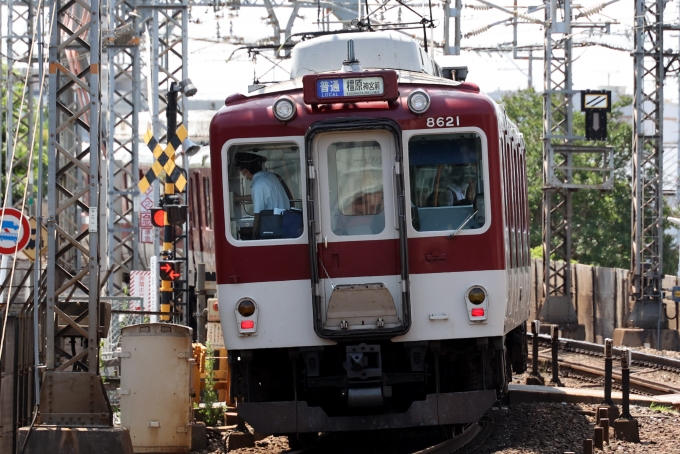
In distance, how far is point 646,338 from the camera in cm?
2412

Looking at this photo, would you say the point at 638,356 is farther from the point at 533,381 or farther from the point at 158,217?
the point at 158,217

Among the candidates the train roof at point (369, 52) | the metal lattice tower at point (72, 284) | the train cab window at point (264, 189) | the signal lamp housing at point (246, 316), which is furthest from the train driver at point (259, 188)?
the train roof at point (369, 52)

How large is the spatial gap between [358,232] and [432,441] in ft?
7.98

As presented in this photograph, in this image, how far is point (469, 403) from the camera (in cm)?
963

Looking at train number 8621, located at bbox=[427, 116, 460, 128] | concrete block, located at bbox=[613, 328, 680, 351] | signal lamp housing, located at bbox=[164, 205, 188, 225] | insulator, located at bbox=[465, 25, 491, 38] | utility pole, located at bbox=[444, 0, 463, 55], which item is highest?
insulator, located at bbox=[465, 25, 491, 38]

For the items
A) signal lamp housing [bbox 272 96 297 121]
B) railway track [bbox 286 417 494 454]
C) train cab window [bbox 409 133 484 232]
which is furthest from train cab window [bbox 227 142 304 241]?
railway track [bbox 286 417 494 454]

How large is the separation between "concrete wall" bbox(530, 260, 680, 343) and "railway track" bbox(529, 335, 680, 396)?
658 cm

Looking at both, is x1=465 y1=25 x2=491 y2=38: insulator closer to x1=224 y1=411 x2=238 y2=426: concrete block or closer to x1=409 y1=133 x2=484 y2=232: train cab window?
x1=224 y1=411 x2=238 y2=426: concrete block

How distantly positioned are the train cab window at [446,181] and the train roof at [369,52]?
1923mm

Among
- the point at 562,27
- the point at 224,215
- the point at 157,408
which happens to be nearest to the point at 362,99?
the point at 224,215

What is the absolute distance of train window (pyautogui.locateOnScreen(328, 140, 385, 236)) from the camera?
950 cm

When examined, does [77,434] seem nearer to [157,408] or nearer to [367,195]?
[157,408]

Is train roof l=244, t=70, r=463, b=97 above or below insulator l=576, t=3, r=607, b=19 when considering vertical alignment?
below

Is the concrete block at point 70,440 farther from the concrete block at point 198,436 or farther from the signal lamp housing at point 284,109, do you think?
the signal lamp housing at point 284,109
